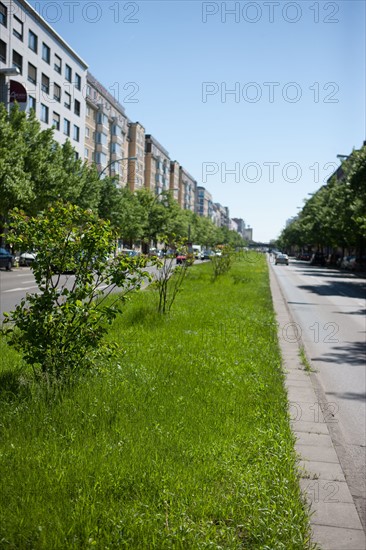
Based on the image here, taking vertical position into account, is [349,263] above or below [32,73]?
below

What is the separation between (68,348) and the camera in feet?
17.7

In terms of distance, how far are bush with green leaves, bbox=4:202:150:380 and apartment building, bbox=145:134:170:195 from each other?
97027 mm

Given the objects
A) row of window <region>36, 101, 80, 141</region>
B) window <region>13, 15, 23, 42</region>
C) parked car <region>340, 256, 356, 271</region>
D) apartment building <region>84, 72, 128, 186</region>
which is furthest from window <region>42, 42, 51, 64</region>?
parked car <region>340, 256, 356, 271</region>

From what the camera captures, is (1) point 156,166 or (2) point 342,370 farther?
(1) point 156,166

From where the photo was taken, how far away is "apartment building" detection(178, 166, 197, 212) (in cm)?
14775

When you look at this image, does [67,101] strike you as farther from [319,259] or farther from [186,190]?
[186,190]

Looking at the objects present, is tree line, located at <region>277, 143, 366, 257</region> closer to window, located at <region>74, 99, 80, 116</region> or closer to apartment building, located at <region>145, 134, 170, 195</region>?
window, located at <region>74, 99, 80, 116</region>

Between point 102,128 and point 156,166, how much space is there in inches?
1757

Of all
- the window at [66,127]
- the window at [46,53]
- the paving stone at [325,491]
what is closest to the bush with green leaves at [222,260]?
the paving stone at [325,491]

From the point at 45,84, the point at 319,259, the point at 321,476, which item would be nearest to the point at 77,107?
the point at 45,84

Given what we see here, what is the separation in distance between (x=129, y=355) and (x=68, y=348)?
6.25ft

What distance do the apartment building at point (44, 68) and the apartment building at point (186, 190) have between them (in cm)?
8890

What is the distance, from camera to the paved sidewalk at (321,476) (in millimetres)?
3242

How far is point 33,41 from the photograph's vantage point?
45.7 m
